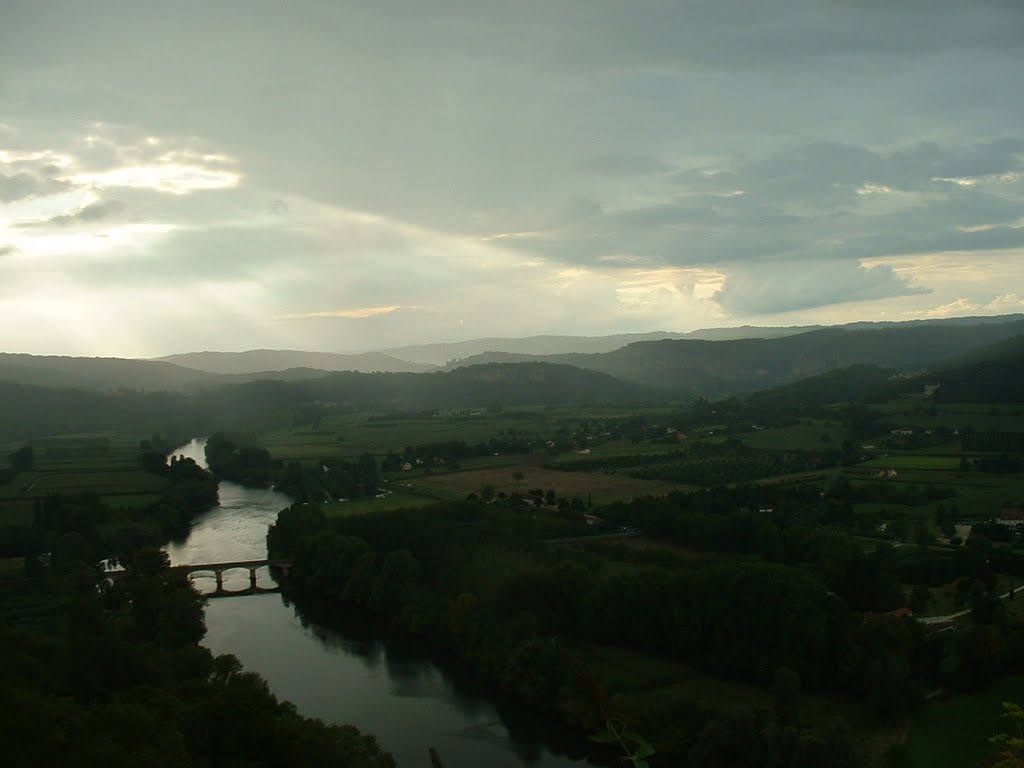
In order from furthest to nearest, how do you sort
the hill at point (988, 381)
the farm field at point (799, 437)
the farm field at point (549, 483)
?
1. the hill at point (988, 381)
2. the farm field at point (799, 437)
3. the farm field at point (549, 483)

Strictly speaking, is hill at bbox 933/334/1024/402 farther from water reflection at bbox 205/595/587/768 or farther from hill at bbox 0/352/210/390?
hill at bbox 0/352/210/390

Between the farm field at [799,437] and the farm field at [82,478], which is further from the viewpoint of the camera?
the farm field at [799,437]

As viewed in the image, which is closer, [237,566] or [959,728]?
[959,728]

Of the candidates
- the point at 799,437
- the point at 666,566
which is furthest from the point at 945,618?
the point at 799,437

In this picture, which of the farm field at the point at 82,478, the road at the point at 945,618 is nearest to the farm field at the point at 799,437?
the road at the point at 945,618

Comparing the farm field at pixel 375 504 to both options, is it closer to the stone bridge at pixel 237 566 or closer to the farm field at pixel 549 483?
the farm field at pixel 549 483

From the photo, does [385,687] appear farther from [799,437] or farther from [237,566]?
→ [799,437]
